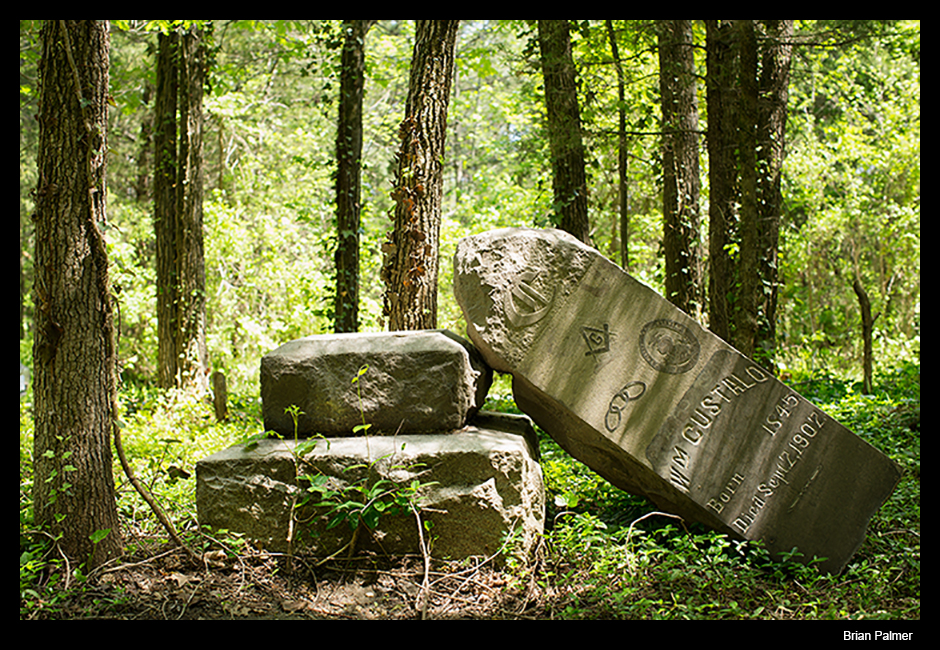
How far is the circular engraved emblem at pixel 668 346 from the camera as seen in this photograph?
3846 millimetres

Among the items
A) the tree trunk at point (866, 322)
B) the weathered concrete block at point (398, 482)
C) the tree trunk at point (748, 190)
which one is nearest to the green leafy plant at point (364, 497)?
the weathered concrete block at point (398, 482)

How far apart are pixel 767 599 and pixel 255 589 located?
2.59m

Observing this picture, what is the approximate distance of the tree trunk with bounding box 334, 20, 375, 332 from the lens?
830 centimetres

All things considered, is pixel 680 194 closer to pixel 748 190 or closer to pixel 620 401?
pixel 748 190

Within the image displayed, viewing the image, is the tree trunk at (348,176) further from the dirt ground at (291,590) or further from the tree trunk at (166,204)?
the dirt ground at (291,590)

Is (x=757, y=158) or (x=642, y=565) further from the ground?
(x=757, y=158)

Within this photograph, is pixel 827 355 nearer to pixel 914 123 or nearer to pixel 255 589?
pixel 914 123

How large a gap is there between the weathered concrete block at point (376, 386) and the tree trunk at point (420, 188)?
1997mm

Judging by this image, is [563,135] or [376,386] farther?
[563,135]

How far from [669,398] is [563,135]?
4382 mm

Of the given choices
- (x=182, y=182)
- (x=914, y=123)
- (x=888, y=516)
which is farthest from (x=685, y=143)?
(x=914, y=123)

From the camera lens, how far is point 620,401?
12.5ft

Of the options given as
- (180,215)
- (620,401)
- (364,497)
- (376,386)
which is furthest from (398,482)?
(180,215)

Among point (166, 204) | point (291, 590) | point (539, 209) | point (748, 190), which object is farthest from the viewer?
point (539, 209)
